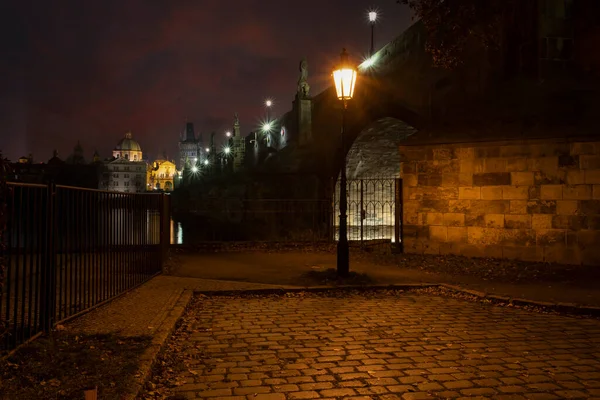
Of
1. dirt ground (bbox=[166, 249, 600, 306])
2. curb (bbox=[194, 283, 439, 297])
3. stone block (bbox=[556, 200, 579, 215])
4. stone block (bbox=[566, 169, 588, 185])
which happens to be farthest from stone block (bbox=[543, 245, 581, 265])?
curb (bbox=[194, 283, 439, 297])

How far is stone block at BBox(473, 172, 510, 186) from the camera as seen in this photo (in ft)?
43.4

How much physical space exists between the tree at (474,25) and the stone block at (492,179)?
3110mm

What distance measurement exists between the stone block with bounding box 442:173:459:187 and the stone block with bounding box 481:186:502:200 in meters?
0.76

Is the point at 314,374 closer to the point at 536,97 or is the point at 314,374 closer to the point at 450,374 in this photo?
the point at 450,374

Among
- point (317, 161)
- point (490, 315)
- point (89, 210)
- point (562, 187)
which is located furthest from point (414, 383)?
point (317, 161)

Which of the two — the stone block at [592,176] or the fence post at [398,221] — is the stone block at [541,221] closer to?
the stone block at [592,176]

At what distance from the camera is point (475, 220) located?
13734 millimetres

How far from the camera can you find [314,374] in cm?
504

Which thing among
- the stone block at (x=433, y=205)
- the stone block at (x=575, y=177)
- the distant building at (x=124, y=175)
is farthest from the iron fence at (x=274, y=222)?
the distant building at (x=124, y=175)

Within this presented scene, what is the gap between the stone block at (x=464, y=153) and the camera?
13820 mm

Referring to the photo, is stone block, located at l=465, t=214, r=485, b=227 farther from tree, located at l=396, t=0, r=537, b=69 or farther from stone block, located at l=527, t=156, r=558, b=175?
tree, located at l=396, t=0, r=537, b=69

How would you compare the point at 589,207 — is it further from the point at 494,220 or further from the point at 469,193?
the point at 469,193

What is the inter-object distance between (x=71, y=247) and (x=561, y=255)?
10.7 m

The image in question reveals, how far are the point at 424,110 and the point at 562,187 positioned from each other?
25.5 ft
